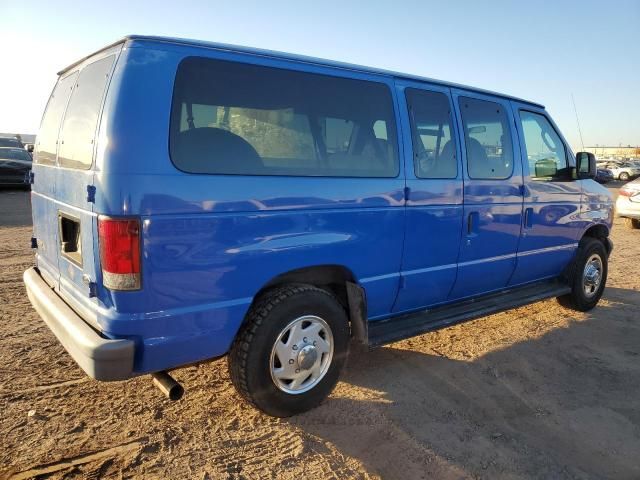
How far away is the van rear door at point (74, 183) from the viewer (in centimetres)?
262

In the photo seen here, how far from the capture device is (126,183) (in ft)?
7.84

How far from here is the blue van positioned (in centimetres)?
249

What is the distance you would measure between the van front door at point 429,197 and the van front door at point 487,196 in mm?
139

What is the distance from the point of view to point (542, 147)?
16.2ft

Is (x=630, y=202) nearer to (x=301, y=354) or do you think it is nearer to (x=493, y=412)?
(x=493, y=412)

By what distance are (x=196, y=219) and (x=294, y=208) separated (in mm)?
615

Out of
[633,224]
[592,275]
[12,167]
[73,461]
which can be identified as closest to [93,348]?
[73,461]

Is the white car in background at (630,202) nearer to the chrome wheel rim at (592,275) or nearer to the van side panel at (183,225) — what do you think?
the chrome wheel rim at (592,275)

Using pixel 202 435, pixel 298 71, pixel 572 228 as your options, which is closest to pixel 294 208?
pixel 298 71

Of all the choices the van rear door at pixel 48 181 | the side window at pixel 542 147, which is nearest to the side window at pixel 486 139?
the side window at pixel 542 147

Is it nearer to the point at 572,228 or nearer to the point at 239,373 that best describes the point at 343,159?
the point at 239,373

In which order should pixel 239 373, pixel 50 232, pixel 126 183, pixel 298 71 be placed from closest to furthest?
pixel 126 183, pixel 239 373, pixel 298 71, pixel 50 232

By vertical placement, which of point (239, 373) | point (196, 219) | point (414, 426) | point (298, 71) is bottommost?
point (414, 426)

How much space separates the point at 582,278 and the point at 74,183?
5.06 m
